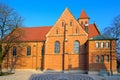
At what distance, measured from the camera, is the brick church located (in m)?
41.2

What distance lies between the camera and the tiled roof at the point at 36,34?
50256 millimetres

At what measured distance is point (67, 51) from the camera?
4488cm

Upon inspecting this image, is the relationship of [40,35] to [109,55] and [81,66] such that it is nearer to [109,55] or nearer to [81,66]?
[81,66]

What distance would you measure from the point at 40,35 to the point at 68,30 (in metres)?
9.36

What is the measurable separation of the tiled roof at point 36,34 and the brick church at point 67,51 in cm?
28

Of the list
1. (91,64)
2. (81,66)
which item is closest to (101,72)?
(91,64)

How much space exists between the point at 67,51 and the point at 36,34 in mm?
11918

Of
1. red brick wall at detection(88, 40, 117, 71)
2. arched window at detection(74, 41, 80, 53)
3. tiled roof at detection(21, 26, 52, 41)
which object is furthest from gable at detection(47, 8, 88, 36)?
red brick wall at detection(88, 40, 117, 71)

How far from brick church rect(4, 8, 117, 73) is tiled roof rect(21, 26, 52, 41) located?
28 cm

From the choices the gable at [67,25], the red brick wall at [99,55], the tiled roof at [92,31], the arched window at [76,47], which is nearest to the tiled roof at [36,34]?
the gable at [67,25]

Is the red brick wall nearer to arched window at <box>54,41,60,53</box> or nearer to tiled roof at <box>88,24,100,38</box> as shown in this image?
arched window at <box>54,41,60,53</box>

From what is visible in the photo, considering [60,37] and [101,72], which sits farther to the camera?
[60,37]

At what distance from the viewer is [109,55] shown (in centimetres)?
4106

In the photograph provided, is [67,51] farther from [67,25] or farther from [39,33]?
[39,33]
